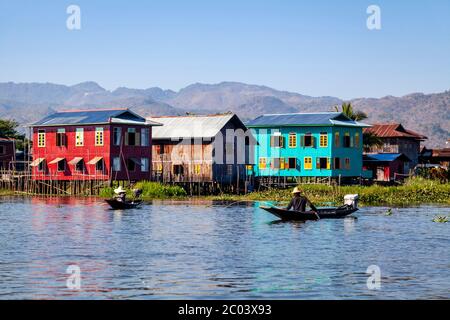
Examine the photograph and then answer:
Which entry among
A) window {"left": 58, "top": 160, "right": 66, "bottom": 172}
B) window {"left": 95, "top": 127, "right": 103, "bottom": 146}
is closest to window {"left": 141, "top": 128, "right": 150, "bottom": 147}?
window {"left": 95, "top": 127, "right": 103, "bottom": 146}

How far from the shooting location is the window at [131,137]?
2623 inches

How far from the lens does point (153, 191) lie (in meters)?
63.0

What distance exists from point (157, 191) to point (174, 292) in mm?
43716

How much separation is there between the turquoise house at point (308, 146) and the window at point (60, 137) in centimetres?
1789

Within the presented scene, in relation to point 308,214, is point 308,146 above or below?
above

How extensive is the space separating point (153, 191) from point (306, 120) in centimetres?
1799

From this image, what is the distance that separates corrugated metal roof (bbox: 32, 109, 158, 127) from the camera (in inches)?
2594

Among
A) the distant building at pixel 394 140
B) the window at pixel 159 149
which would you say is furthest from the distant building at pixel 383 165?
the window at pixel 159 149

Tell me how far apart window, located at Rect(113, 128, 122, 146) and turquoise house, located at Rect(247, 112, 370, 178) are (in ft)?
47.9

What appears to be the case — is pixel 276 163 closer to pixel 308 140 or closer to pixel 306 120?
pixel 308 140

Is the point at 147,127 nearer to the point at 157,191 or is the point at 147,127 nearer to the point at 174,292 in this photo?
the point at 157,191

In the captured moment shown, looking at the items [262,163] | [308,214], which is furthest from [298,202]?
[262,163]

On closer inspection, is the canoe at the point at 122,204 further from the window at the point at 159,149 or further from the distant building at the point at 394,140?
the distant building at the point at 394,140
